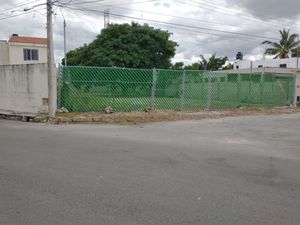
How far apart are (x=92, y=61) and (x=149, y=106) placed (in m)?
19.3

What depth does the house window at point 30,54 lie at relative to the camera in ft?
121

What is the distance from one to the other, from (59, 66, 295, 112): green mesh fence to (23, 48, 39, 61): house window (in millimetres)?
27092

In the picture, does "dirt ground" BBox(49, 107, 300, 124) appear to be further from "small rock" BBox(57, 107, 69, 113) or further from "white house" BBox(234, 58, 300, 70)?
"white house" BBox(234, 58, 300, 70)

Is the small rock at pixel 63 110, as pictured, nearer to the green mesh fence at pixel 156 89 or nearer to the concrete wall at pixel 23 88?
the green mesh fence at pixel 156 89

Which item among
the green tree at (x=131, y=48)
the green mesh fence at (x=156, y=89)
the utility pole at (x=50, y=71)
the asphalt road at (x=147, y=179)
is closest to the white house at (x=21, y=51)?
the green tree at (x=131, y=48)

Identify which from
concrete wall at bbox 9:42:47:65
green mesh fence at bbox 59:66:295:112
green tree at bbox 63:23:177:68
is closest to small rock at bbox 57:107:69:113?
green mesh fence at bbox 59:66:295:112

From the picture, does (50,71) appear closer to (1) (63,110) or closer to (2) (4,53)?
(1) (63,110)

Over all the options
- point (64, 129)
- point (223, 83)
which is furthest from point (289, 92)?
point (64, 129)

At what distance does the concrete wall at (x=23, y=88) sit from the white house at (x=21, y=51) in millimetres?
22871

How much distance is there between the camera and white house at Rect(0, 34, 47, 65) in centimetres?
3628

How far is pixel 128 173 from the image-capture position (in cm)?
544

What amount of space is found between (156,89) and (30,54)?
27.9m

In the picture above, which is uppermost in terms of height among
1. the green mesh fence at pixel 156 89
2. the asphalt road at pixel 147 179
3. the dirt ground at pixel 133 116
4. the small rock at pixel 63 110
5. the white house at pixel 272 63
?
the white house at pixel 272 63

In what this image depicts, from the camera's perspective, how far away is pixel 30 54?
123 feet
